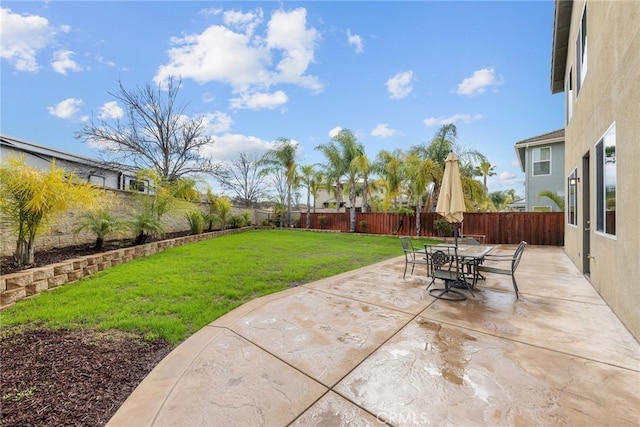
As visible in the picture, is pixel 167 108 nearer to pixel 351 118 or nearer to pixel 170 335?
pixel 351 118

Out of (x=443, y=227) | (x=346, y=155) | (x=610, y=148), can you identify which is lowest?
(x=443, y=227)

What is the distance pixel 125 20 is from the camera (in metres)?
8.16

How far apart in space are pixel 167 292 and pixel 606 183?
24.4 ft

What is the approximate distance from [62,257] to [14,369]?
4.33 m

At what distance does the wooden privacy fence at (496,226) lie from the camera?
1176cm

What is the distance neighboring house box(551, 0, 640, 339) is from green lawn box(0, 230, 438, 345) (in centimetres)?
462

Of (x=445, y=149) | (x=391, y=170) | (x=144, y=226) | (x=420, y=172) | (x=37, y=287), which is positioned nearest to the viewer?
(x=37, y=287)

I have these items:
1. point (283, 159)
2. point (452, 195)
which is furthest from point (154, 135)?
point (452, 195)

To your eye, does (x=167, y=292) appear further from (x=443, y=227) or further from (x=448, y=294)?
(x=443, y=227)

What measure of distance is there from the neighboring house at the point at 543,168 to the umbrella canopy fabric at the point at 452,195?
13052mm

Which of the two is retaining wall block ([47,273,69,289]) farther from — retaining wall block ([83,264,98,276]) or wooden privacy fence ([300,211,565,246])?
wooden privacy fence ([300,211,565,246])

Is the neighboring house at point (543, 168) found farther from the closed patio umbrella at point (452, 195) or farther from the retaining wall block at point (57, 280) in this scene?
the retaining wall block at point (57, 280)

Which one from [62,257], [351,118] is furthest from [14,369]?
[351,118]

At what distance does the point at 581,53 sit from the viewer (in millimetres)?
5973
